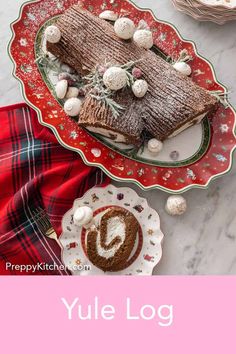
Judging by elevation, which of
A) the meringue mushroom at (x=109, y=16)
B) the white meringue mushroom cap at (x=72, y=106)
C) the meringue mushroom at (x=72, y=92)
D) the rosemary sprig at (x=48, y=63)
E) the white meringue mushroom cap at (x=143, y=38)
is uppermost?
the meringue mushroom at (x=109, y=16)

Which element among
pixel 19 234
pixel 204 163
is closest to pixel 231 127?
pixel 204 163

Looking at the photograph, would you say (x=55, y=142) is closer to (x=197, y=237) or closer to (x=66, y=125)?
(x=66, y=125)

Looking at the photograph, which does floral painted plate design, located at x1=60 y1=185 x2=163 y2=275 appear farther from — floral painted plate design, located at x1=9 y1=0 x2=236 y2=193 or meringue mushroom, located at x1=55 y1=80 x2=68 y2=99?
meringue mushroom, located at x1=55 y1=80 x2=68 y2=99

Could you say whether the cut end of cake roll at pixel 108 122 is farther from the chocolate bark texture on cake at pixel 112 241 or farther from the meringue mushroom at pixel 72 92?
the chocolate bark texture on cake at pixel 112 241

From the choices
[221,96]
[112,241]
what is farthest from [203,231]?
[221,96]

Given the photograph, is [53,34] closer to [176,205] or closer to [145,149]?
[145,149]

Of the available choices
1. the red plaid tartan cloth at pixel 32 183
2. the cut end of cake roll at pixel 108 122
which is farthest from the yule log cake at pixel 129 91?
the red plaid tartan cloth at pixel 32 183
